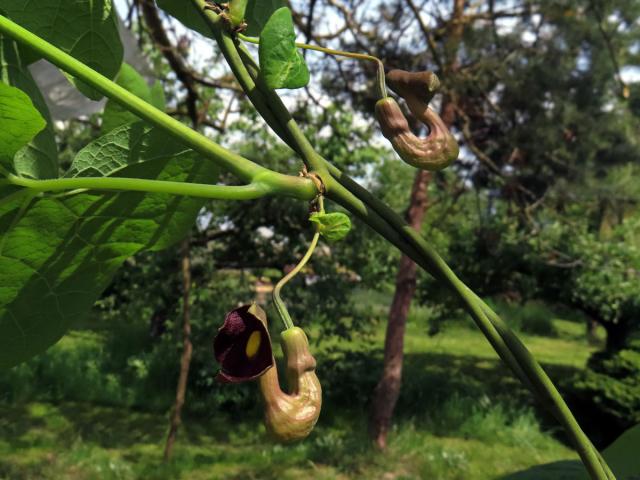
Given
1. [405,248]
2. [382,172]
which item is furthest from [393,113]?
[382,172]

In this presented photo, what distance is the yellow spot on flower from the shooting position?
1.06ft

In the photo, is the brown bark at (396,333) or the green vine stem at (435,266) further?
the brown bark at (396,333)

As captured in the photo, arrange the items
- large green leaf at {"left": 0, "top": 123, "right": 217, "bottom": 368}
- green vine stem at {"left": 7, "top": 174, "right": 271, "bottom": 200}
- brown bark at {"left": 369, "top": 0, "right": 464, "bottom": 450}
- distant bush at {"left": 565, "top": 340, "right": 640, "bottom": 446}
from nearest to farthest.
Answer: green vine stem at {"left": 7, "top": 174, "right": 271, "bottom": 200}
large green leaf at {"left": 0, "top": 123, "right": 217, "bottom": 368}
brown bark at {"left": 369, "top": 0, "right": 464, "bottom": 450}
distant bush at {"left": 565, "top": 340, "right": 640, "bottom": 446}

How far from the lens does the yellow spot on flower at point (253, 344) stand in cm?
32

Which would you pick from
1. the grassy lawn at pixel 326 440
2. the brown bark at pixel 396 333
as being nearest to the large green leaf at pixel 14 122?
the grassy lawn at pixel 326 440

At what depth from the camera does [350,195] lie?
30 cm

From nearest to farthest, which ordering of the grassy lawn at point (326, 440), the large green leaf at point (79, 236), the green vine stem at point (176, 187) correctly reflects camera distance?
the green vine stem at point (176, 187) < the large green leaf at point (79, 236) < the grassy lawn at point (326, 440)

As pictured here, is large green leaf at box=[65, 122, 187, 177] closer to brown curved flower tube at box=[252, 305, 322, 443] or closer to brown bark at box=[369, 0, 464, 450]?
brown curved flower tube at box=[252, 305, 322, 443]

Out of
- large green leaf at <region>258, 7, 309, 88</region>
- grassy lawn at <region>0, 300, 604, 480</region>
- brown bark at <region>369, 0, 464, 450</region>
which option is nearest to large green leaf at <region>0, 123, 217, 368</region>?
large green leaf at <region>258, 7, 309, 88</region>

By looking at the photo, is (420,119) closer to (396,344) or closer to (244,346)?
(244,346)

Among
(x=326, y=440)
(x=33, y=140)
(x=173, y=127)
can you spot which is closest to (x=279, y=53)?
(x=173, y=127)

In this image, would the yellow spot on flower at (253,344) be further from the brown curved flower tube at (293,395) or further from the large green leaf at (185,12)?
the large green leaf at (185,12)

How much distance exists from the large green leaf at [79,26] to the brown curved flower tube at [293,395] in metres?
0.25

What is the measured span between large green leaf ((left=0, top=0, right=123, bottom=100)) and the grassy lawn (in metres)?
3.74
